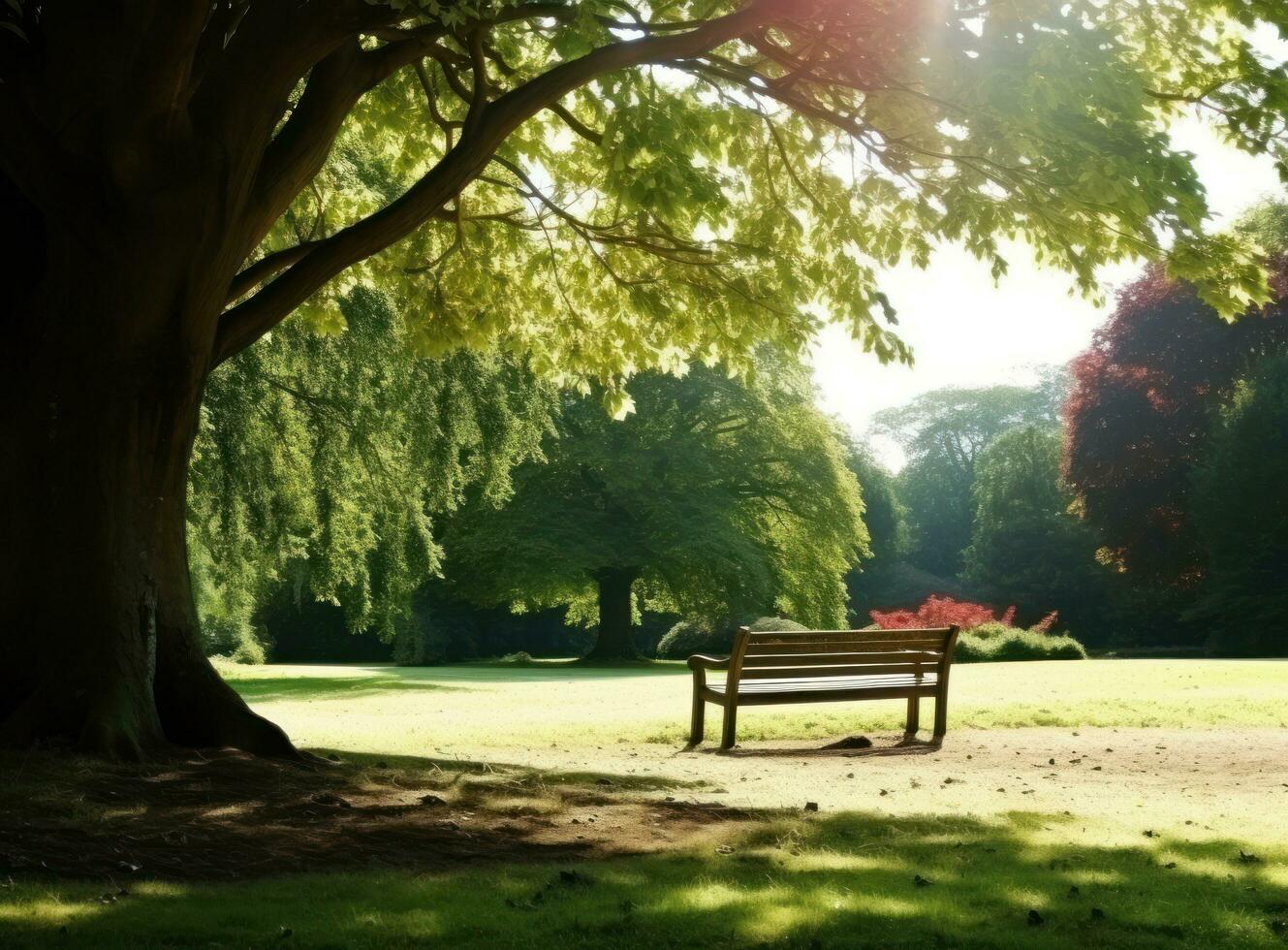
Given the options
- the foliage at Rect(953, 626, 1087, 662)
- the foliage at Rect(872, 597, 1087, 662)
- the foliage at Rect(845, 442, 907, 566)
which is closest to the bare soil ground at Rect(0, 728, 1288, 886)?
the foliage at Rect(872, 597, 1087, 662)

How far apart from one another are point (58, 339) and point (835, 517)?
32.7 meters

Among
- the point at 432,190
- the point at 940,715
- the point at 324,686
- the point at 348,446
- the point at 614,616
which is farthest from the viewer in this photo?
the point at 614,616

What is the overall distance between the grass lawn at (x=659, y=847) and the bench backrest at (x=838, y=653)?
71 cm

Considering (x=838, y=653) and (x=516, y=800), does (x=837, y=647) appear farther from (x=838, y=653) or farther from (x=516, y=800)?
(x=516, y=800)

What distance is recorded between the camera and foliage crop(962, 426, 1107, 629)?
5566 cm

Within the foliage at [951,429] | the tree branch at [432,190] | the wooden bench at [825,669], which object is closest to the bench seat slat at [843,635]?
the wooden bench at [825,669]

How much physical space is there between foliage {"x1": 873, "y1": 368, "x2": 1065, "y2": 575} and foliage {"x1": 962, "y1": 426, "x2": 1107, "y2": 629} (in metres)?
13.8

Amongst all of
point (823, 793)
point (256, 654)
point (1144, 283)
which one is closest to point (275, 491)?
point (823, 793)

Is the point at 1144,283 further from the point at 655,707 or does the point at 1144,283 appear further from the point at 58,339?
the point at 58,339

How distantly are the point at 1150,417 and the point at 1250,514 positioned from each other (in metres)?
4.86

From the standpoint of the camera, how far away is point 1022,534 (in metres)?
58.1

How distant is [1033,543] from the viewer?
5784 centimetres

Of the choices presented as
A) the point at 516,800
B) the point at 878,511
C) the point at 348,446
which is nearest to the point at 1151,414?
the point at 878,511

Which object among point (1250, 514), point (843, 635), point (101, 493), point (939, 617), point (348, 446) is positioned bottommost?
point (843, 635)
